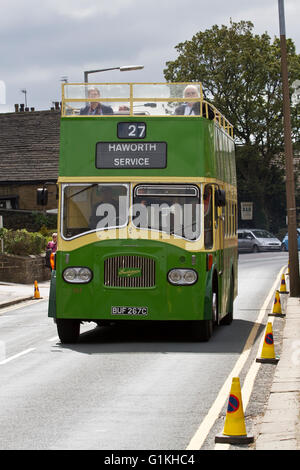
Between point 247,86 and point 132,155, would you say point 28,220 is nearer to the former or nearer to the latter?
point 247,86

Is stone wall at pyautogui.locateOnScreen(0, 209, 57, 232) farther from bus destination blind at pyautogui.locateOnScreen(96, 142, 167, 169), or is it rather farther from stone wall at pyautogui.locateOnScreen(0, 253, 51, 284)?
bus destination blind at pyautogui.locateOnScreen(96, 142, 167, 169)

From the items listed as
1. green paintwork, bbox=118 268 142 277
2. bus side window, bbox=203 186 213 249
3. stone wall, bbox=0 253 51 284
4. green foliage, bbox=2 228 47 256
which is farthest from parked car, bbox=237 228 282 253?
green paintwork, bbox=118 268 142 277

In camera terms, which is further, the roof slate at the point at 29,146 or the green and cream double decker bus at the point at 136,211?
the roof slate at the point at 29,146

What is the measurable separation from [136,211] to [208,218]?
4.05 ft

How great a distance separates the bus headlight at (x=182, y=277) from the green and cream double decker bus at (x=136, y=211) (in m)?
0.02

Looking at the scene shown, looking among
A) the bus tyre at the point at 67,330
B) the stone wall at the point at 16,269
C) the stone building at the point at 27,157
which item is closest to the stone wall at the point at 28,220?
the stone building at the point at 27,157

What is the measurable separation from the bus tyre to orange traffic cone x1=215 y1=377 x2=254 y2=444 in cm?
814

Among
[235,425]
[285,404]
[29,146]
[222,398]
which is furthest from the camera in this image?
[29,146]

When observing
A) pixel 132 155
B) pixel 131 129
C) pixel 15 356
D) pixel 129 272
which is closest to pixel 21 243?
pixel 131 129

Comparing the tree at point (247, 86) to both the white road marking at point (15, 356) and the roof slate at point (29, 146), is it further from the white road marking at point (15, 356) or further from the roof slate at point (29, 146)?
the white road marking at point (15, 356)

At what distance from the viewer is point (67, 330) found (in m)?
16.5

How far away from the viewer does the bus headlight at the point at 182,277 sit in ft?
51.9

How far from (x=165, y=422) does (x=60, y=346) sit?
7.17 m

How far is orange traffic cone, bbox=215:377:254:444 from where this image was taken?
8320 millimetres
